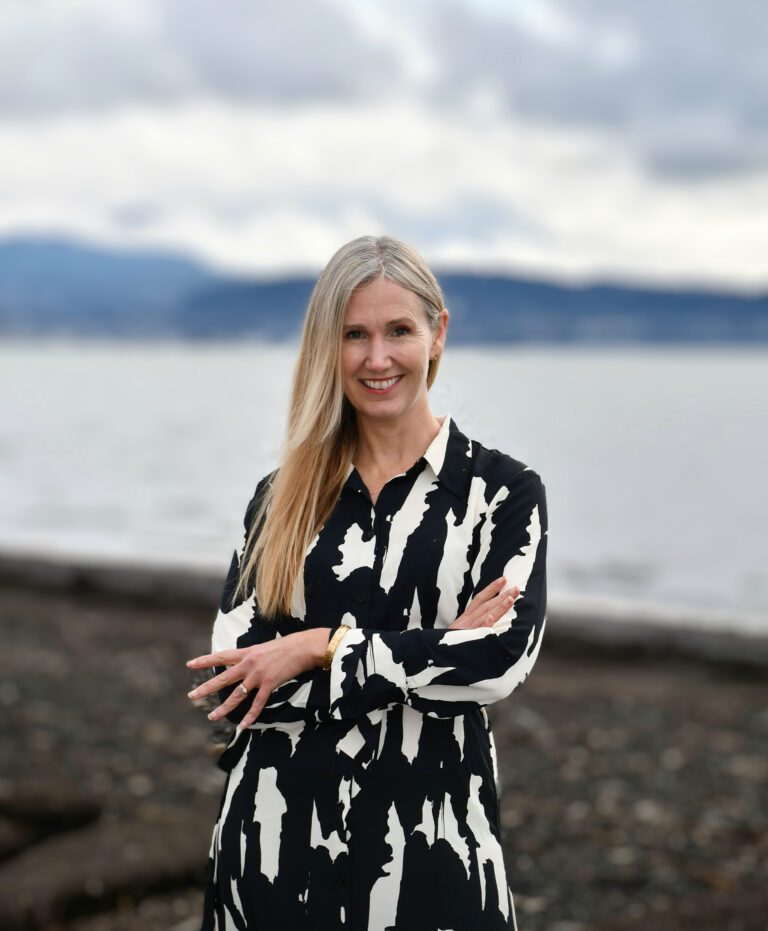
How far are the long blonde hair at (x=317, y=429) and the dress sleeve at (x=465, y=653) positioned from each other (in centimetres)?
24

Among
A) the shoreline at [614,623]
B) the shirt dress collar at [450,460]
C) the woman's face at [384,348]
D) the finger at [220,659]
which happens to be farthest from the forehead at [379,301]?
the shoreline at [614,623]

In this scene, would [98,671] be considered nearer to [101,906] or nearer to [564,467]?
[101,906]

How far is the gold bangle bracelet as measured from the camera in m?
2.51

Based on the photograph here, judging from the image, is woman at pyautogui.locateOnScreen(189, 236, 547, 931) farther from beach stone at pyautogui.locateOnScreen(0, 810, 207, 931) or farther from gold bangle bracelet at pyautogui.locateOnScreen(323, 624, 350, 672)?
beach stone at pyautogui.locateOnScreen(0, 810, 207, 931)

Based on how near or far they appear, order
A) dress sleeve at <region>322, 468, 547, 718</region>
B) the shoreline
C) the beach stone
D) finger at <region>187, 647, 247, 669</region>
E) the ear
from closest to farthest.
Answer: dress sleeve at <region>322, 468, 547, 718</region> → finger at <region>187, 647, 247, 669</region> → the ear → the beach stone → the shoreline

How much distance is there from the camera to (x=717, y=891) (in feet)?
17.0

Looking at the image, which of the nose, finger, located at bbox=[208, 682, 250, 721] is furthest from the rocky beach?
the nose

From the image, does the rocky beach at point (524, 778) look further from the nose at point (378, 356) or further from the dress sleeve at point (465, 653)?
the nose at point (378, 356)

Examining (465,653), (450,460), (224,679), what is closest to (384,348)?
(450,460)

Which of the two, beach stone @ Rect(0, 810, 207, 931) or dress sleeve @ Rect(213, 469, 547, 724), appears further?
beach stone @ Rect(0, 810, 207, 931)

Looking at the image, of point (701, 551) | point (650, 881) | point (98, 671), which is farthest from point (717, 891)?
point (701, 551)

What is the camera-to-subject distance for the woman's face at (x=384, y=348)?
8.37 ft

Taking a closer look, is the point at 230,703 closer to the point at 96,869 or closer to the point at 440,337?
the point at 440,337

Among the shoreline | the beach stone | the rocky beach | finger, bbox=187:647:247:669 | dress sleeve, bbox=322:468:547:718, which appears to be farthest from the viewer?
the shoreline
